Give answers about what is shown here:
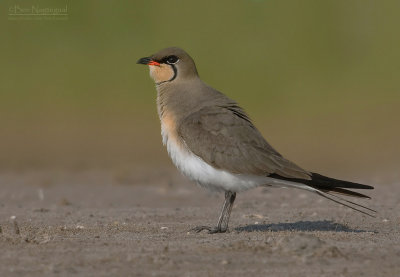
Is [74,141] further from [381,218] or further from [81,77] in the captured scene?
[381,218]

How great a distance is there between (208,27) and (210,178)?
13.5 meters

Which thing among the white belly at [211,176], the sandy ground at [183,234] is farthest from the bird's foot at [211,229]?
the white belly at [211,176]

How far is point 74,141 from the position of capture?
59.1 ft

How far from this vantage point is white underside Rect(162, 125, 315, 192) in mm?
7559

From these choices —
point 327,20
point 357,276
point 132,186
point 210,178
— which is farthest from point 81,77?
point 357,276

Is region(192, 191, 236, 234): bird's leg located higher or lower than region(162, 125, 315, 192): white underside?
lower

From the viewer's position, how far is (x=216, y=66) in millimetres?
20281

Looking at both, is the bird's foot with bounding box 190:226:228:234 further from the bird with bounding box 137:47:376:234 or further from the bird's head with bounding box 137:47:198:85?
the bird's head with bounding box 137:47:198:85

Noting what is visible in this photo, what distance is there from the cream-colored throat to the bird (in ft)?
1.37

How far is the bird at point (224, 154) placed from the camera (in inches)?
297

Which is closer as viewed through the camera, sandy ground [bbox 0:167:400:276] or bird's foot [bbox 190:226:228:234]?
sandy ground [bbox 0:167:400:276]

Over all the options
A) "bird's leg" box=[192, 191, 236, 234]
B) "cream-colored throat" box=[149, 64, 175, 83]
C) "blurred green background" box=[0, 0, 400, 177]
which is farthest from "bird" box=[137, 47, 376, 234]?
"blurred green background" box=[0, 0, 400, 177]

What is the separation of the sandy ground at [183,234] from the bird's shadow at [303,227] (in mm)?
10

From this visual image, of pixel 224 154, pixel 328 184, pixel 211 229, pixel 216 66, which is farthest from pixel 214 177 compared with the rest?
pixel 216 66
